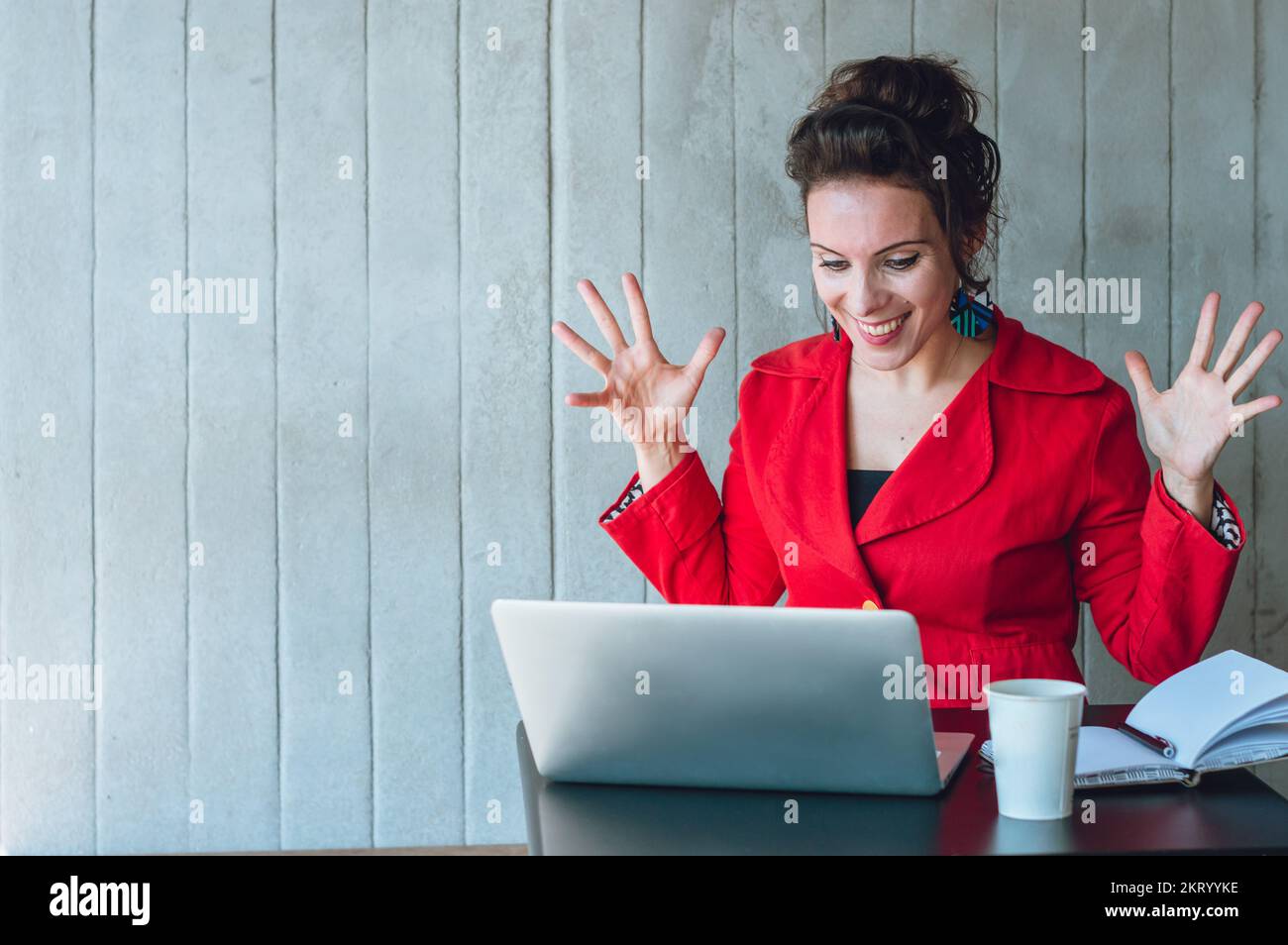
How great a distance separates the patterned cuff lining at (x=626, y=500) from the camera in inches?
72.1

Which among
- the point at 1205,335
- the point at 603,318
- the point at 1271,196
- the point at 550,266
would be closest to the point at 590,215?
the point at 550,266

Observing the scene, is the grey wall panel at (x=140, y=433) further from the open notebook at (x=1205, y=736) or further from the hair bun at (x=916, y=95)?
the open notebook at (x=1205, y=736)

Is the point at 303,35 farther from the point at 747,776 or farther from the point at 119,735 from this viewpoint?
the point at 747,776

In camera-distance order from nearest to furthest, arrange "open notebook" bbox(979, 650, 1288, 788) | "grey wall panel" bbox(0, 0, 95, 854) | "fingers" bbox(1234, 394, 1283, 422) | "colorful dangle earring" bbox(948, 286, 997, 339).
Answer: "open notebook" bbox(979, 650, 1288, 788), "fingers" bbox(1234, 394, 1283, 422), "colorful dangle earring" bbox(948, 286, 997, 339), "grey wall panel" bbox(0, 0, 95, 854)

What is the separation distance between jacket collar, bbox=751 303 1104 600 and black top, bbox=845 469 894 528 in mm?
25

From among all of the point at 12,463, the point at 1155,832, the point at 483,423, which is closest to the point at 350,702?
the point at 483,423

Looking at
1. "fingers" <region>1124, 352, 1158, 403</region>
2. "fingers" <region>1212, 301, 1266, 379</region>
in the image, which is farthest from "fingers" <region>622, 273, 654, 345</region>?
"fingers" <region>1212, 301, 1266, 379</region>

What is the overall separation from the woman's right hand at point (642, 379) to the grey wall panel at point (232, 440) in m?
1.02

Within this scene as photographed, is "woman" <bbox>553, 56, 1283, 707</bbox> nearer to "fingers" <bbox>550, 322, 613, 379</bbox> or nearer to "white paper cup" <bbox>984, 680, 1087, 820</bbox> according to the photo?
"fingers" <bbox>550, 322, 613, 379</bbox>

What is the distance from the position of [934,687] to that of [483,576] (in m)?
1.15

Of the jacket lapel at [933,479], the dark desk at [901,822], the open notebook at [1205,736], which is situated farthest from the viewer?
the jacket lapel at [933,479]

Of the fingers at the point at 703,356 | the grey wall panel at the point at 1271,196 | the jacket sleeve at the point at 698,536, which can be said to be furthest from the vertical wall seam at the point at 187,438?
the grey wall panel at the point at 1271,196

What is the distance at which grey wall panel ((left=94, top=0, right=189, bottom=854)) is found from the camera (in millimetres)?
2541

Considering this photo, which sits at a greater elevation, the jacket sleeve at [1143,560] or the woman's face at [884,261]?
the woman's face at [884,261]
